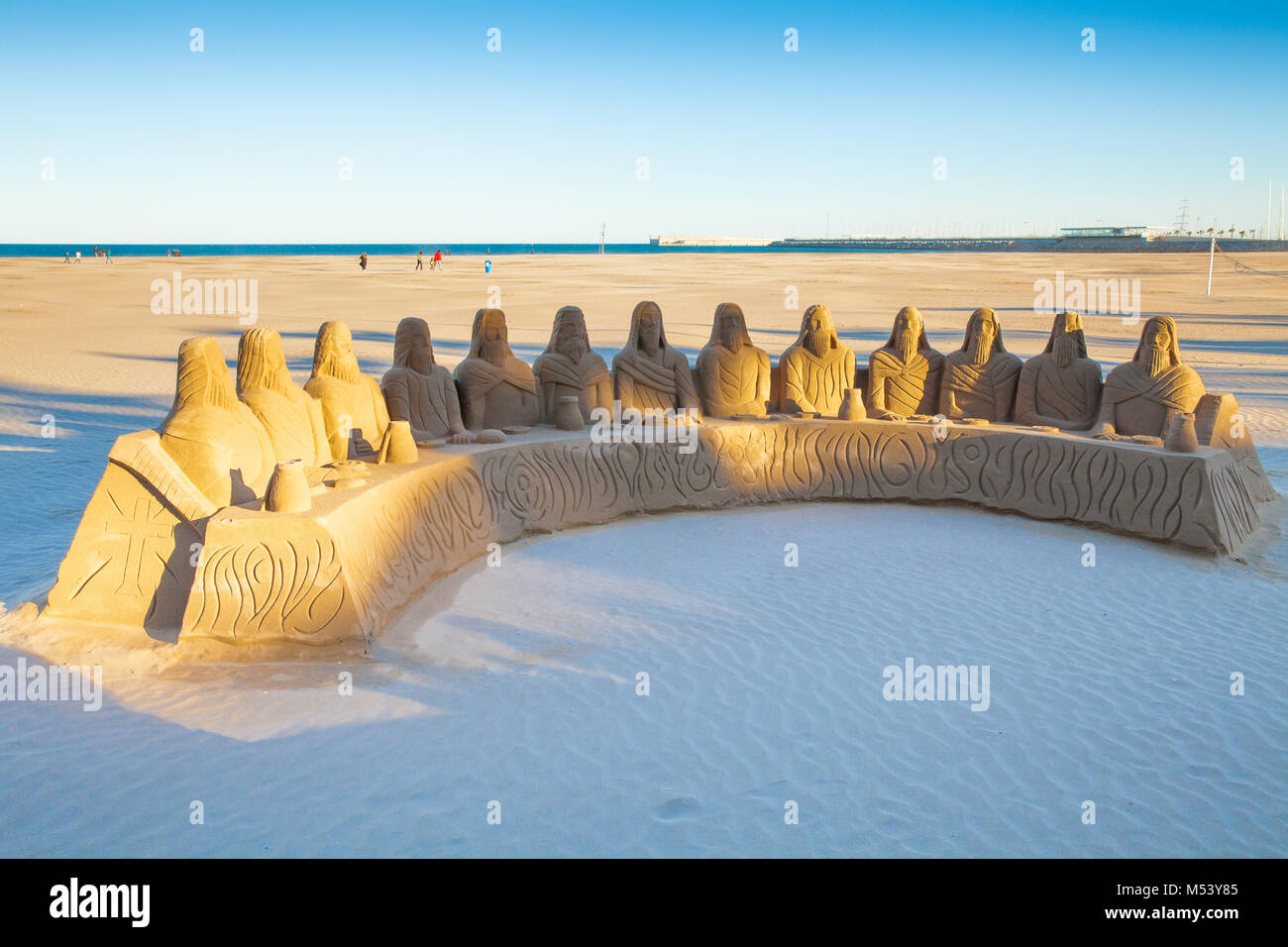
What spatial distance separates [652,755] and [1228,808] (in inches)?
120

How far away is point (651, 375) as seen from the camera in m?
11.3

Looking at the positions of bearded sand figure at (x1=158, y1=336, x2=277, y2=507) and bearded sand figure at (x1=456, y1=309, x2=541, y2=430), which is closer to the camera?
bearded sand figure at (x1=158, y1=336, x2=277, y2=507)

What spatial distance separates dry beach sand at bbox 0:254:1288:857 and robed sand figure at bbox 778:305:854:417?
4.78 feet

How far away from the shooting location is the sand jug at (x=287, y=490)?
22.7 feet

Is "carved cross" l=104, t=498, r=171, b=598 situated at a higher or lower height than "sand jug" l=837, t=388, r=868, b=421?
lower

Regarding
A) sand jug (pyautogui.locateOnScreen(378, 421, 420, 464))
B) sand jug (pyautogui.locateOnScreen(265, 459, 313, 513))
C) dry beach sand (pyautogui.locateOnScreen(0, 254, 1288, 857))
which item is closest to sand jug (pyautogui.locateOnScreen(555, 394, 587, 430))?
dry beach sand (pyautogui.locateOnScreen(0, 254, 1288, 857))

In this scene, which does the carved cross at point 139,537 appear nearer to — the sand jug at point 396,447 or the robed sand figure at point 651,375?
the sand jug at point 396,447

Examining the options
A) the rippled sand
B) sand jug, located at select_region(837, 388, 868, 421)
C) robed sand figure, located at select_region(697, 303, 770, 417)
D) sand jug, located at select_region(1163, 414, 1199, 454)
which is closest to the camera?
the rippled sand

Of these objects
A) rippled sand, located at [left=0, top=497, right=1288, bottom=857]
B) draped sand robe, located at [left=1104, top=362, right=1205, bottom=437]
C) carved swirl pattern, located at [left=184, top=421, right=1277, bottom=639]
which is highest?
draped sand robe, located at [left=1104, top=362, right=1205, bottom=437]

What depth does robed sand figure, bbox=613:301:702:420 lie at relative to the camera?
11312 mm

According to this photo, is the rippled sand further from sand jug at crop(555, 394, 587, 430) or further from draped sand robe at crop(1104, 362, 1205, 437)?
sand jug at crop(555, 394, 587, 430)

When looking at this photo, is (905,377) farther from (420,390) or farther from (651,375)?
(420,390)

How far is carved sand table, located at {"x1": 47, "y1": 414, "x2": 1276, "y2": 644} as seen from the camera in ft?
22.2

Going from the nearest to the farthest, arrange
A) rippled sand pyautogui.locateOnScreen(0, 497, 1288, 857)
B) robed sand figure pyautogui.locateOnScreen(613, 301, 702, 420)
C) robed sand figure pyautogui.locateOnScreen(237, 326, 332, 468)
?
1. rippled sand pyautogui.locateOnScreen(0, 497, 1288, 857)
2. robed sand figure pyautogui.locateOnScreen(237, 326, 332, 468)
3. robed sand figure pyautogui.locateOnScreen(613, 301, 702, 420)
